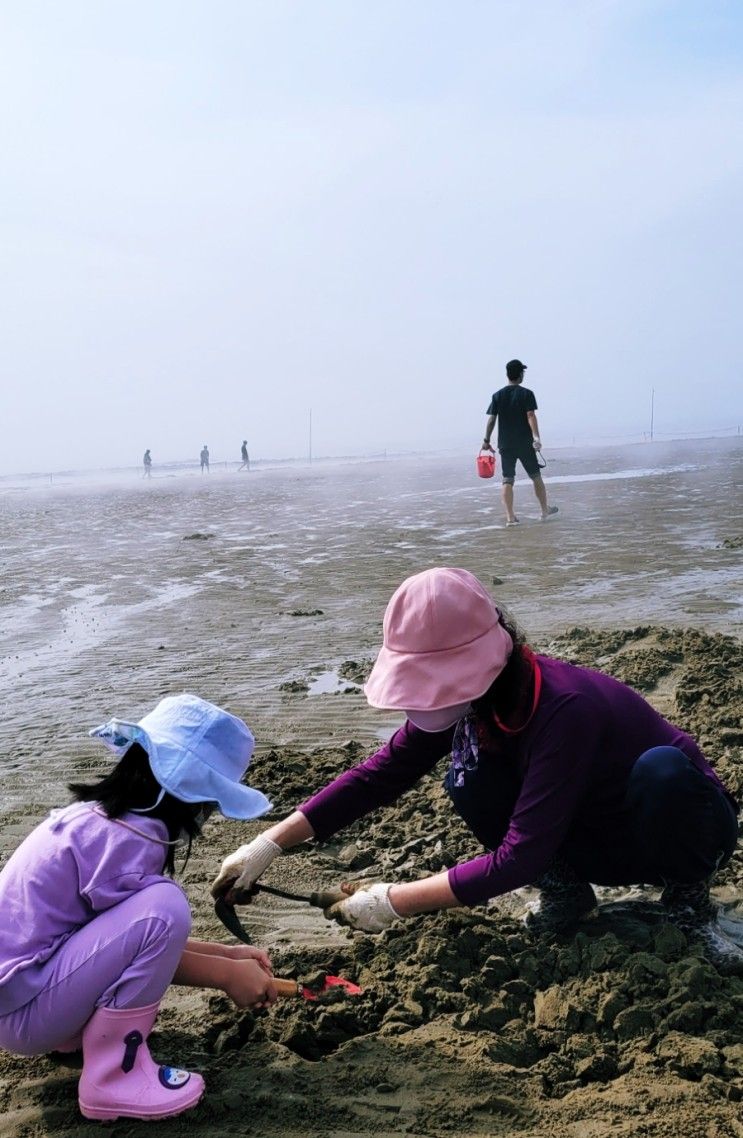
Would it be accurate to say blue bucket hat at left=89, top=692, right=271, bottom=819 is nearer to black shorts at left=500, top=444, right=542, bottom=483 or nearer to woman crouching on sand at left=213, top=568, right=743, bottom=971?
woman crouching on sand at left=213, top=568, right=743, bottom=971

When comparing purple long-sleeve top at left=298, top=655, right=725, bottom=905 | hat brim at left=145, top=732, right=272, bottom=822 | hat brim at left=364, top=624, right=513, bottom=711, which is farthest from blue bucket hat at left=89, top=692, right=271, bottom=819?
purple long-sleeve top at left=298, top=655, right=725, bottom=905

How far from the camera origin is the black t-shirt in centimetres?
1240

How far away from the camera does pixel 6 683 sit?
642 centimetres

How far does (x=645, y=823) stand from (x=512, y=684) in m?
0.52

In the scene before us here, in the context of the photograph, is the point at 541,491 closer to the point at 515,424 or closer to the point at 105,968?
the point at 515,424

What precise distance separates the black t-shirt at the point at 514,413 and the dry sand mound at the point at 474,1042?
9.49 meters

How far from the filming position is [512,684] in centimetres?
251

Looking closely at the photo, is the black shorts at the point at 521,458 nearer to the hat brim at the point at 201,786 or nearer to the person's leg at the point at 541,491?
the person's leg at the point at 541,491

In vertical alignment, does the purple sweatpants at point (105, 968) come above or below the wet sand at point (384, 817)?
above

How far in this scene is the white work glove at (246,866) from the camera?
2838mm

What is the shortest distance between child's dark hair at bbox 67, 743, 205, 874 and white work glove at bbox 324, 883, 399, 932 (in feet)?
1.84

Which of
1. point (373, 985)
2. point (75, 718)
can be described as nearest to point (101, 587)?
point (75, 718)

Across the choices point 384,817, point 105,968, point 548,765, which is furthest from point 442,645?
point 384,817

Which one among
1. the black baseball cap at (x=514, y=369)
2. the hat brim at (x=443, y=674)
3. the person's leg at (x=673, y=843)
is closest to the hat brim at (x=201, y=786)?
the hat brim at (x=443, y=674)
